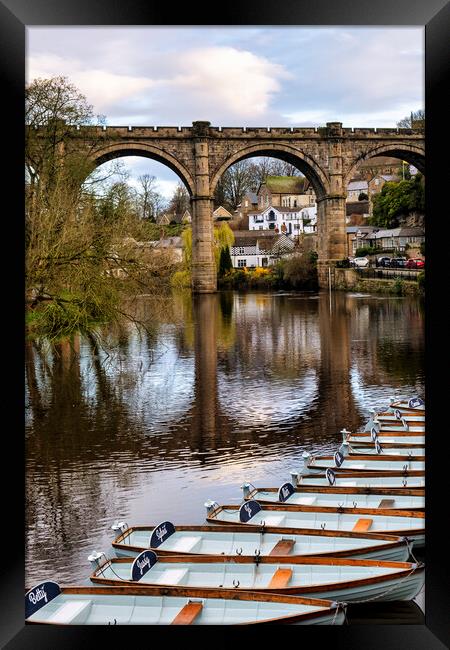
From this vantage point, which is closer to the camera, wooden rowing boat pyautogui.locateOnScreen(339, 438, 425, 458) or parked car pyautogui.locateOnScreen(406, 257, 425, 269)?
wooden rowing boat pyautogui.locateOnScreen(339, 438, 425, 458)

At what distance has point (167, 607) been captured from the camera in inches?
197

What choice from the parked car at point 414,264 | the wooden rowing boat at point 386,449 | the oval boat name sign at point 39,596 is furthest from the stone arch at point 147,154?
the oval boat name sign at point 39,596

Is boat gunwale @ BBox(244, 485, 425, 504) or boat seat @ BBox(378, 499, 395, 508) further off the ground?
boat gunwale @ BBox(244, 485, 425, 504)

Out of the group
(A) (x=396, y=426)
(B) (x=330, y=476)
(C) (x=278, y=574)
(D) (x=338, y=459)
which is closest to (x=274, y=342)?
(A) (x=396, y=426)

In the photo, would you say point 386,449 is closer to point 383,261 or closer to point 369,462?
point 369,462

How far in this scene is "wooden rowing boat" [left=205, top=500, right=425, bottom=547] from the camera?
663 centimetres

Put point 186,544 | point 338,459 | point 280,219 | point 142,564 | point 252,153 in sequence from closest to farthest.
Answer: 1. point 142,564
2. point 186,544
3. point 338,459
4. point 252,153
5. point 280,219

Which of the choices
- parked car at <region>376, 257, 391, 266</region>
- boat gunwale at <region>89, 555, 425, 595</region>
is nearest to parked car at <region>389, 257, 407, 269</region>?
parked car at <region>376, 257, 391, 266</region>

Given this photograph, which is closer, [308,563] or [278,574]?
[278,574]

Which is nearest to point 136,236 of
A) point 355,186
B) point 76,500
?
point 76,500

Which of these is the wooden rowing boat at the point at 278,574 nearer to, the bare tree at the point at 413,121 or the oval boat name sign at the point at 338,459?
the oval boat name sign at the point at 338,459

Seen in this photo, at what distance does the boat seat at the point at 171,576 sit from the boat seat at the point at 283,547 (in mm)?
753

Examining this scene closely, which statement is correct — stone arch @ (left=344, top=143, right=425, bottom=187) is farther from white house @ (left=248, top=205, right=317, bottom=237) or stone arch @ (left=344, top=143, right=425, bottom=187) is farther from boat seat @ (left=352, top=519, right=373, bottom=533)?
boat seat @ (left=352, top=519, right=373, bottom=533)

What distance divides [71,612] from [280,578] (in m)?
1.40
